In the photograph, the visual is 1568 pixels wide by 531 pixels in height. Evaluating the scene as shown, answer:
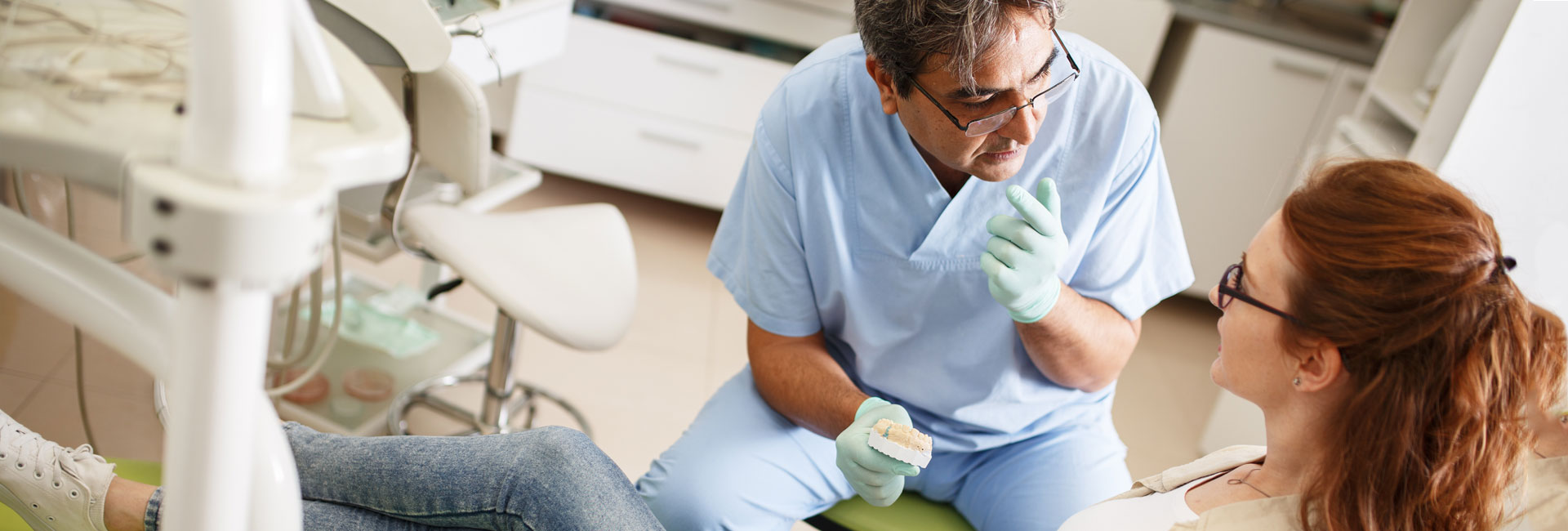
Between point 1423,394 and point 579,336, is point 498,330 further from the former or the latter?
point 1423,394

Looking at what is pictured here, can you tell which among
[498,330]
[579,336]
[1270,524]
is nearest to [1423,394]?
[1270,524]

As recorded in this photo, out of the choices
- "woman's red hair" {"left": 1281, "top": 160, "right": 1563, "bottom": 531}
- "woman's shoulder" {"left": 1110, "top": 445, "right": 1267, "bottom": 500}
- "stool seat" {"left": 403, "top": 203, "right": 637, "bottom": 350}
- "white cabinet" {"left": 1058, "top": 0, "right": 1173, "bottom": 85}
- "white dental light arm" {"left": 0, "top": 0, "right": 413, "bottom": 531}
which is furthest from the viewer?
"white cabinet" {"left": 1058, "top": 0, "right": 1173, "bottom": 85}

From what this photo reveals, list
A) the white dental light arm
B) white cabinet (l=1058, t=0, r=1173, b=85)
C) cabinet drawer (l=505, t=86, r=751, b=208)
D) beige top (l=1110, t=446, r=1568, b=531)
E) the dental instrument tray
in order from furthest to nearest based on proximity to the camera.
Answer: cabinet drawer (l=505, t=86, r=751, b=208)
white cabinet (l=1058, t=0, r=1173, b=85)
the dental instrument tray
beige top (l=1110, t=446, r=1568, b=531)
the white dental light arm

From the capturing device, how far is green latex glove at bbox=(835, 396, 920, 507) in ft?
3.62

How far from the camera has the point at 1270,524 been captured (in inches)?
36.3

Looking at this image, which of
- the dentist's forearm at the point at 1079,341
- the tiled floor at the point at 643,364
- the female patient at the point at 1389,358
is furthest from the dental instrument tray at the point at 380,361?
the female patient at the point at 1389,358

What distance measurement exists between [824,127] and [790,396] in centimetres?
32

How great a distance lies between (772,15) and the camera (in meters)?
2.62

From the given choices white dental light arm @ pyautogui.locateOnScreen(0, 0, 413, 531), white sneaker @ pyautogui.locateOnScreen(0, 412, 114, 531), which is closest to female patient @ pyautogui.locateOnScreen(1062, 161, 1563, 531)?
white dental light arm @ pyautogui.locateOnScreen(0, 0, 413, 531)

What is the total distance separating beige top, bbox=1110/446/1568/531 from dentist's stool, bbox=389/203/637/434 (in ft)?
2.35

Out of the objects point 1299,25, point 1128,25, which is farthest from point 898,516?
point 1299,25

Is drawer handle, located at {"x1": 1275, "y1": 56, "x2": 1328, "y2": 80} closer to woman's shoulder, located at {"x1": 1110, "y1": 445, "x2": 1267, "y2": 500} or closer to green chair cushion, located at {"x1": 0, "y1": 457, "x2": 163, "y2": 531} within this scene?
woman's shoulder, located at {"x1": 1110, "y1": 445, "x2": 1267, "y2": 500}

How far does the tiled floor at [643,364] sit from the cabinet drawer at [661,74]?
1.15ft

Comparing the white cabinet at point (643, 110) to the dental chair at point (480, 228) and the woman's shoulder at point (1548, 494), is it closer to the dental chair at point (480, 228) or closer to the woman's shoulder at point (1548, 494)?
the dental chair at point (480, 228)
